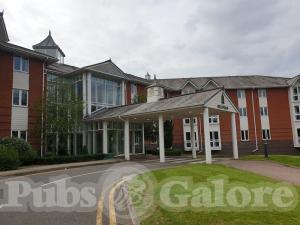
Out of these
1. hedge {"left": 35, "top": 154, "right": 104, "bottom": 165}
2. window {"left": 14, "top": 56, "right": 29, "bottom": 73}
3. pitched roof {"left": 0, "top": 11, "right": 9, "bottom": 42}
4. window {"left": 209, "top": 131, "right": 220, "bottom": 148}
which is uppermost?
pitched roof {"left": 0, "top": 11, "right": 9, "bottom": 42}

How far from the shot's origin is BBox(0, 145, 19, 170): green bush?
1829cm

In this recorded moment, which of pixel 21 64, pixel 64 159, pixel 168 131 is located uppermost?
pixel 21 64

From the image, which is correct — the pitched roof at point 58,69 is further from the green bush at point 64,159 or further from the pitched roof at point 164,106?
the green bush at point 64,159

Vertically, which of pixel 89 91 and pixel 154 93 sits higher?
pixel 89 91

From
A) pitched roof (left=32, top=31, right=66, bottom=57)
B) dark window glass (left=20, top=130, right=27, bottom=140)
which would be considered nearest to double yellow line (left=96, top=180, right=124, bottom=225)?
dark window glass (left=20, top=130, right=27, bottom=140)

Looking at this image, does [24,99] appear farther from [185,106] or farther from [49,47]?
[49,47]

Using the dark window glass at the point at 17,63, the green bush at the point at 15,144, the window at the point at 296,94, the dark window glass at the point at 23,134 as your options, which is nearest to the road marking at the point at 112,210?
the green bush at the point at 15,144

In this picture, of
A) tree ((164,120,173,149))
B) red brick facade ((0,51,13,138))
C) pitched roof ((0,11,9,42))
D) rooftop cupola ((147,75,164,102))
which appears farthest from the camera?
tree ((164,120,173,149))

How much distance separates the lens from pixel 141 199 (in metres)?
8.22

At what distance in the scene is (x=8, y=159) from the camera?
1852cm

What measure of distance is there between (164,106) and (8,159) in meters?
11.6

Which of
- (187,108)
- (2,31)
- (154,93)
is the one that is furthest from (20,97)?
(187,108)

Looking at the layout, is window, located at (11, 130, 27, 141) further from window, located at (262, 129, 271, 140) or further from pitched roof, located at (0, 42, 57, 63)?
window, located at (262, 129, 271, 140)

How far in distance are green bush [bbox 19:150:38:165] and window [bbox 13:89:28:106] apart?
5591 mm
